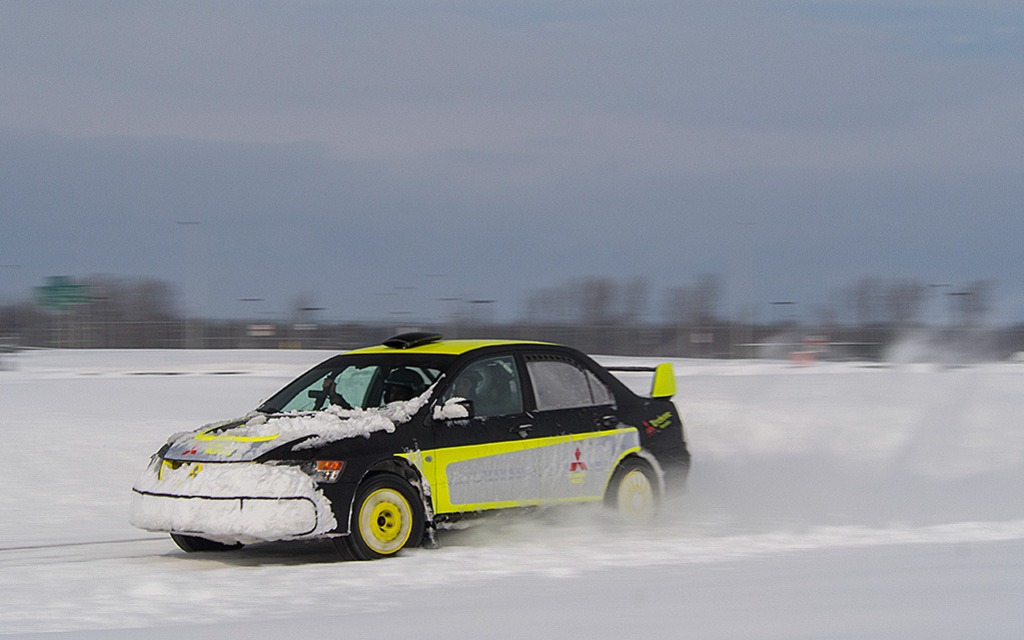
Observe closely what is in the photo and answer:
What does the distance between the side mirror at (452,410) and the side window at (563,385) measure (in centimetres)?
85

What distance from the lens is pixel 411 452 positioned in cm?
929

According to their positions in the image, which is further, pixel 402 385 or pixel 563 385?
pixel 563 385

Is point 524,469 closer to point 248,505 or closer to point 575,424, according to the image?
point 575,424

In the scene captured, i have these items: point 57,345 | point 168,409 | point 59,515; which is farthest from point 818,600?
point 57,345

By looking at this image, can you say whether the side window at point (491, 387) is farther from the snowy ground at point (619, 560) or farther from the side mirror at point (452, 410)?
the snowy ground at point (619, 560)

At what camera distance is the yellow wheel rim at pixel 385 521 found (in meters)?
8.98

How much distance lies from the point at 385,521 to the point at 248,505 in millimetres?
884

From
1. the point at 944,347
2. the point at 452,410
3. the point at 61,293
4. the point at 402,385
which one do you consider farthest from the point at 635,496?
the point at 61,293

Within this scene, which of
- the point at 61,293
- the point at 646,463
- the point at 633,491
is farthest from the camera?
the point at 61,293

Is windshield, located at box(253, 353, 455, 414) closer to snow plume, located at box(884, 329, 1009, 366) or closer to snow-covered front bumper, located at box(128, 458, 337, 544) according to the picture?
snow-covered front bumper, located at box(128, 458, 337, 544)

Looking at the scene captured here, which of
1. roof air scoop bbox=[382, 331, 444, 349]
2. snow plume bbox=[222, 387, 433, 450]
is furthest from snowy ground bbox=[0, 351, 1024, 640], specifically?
roof air scoop bbox=[382, 331, 444, 349]

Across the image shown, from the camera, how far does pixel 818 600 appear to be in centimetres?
727

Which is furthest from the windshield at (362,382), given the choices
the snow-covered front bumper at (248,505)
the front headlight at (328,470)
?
the snow-covered front bumper at (248,505)

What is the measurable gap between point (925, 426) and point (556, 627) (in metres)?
14.2
